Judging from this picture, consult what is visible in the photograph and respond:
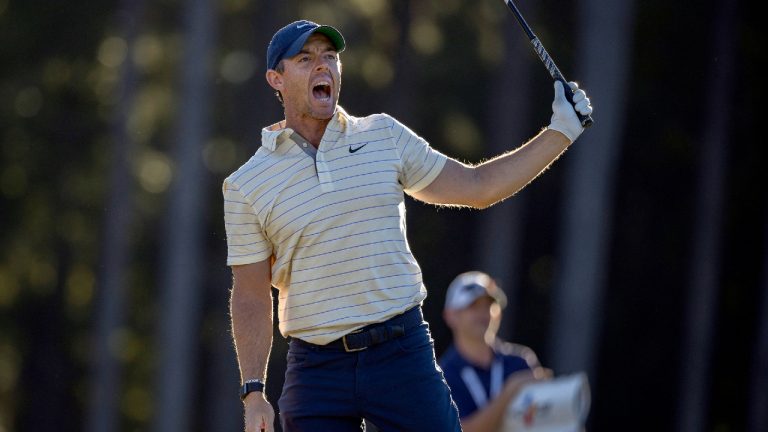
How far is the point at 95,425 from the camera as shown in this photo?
33.8m

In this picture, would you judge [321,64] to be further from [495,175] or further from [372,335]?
[372,335]

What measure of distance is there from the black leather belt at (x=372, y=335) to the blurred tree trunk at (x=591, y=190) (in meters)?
17.7

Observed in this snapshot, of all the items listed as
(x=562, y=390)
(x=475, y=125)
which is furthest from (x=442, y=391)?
(x=475, y=125)

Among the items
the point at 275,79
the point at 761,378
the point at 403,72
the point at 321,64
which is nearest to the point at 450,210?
the point at 403,72

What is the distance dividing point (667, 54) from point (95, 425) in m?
13.2

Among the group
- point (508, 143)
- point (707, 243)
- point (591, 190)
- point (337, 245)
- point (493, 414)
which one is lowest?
point (493, 414)

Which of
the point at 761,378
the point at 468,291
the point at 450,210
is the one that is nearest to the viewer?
the point at 468,291

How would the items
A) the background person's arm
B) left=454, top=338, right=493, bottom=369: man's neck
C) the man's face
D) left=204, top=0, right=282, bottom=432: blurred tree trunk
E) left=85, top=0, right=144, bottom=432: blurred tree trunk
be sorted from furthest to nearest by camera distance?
1. left=85, top=0, right=144, bottom=432: blurred tree trunk
2. left=204, top=0, right=282, bottom=432: blurred tree trunk
3. left=454, top=338, right=493, bottom=369: man's neck
4. the background person's arm
5. the man's face

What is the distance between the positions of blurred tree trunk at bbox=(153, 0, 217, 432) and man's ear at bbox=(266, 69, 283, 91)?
21723mm

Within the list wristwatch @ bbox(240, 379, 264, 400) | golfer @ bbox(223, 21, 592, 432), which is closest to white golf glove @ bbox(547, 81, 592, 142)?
golfer @ bbox(223, 21, 592, 432)

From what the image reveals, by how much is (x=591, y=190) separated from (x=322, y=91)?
18.2m

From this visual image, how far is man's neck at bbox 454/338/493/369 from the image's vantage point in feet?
31.1

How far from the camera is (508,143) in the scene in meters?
26.8

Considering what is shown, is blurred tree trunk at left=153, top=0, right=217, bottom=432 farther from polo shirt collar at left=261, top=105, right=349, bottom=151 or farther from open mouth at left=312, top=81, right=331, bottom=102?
polo shirt collar at left=261, top=105, right=349, bottom=151
